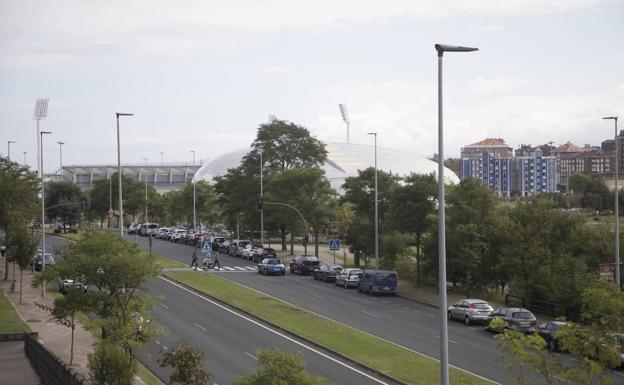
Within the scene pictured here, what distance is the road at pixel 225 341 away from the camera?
30.2m

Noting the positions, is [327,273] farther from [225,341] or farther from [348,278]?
[225,341]

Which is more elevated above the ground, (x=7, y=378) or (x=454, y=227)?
(x=454, y=227)

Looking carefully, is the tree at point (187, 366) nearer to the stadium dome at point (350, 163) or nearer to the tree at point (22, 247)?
the tree at point (22, 247)

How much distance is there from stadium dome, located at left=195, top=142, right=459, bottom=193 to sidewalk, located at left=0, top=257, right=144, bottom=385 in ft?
274

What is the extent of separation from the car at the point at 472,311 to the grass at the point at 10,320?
21.7m

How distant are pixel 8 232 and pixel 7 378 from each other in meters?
28.7

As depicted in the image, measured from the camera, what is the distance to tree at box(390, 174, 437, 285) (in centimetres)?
5600

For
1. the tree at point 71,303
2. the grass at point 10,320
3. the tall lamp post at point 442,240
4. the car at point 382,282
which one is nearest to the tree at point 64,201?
the grass at point 10,320

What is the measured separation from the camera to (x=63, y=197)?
117 m

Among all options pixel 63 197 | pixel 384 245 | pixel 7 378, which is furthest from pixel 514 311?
pixel 63 197

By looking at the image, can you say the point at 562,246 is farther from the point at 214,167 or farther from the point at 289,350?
the point at 214,167

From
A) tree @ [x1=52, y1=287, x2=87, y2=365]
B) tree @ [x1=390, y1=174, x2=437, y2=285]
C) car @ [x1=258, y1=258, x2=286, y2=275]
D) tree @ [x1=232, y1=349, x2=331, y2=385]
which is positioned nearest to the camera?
tree @ [x1=232, y1=349, x2=331, y2=385]

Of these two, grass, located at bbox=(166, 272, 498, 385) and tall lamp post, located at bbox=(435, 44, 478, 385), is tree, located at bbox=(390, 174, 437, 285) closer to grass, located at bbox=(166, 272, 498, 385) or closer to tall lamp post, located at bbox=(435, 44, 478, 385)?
grass, located at bbox=(166, 272, 498, 385)

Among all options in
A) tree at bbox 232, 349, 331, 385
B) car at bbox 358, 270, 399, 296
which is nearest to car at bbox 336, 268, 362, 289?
car at bbox 358, 270, 399, 296
